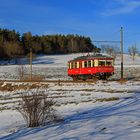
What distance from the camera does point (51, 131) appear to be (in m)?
12.3

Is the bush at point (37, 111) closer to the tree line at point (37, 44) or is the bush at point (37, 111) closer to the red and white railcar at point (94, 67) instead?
the red and white railcar at point (94, 67)

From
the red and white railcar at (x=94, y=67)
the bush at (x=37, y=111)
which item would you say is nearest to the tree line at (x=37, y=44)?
the red and white railcar at (x=94, y=67)

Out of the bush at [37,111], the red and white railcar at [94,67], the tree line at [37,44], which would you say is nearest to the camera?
the bush at [37,111]

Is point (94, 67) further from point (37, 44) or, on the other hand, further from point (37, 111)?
point (37, 44)

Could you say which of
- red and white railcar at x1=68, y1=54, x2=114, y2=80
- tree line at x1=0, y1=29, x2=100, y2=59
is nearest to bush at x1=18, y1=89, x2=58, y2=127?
red and white railcar at x1=68, y1=54, x2=114, y2=80

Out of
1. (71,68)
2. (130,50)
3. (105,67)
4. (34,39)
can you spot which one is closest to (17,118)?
(105,67)

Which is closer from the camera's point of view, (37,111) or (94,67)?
(37,111)

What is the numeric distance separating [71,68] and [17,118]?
118 feet

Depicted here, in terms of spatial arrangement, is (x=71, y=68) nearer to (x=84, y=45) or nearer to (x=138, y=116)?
(x=138, y=116)

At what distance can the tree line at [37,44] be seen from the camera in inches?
4505

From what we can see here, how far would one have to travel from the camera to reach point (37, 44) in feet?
429

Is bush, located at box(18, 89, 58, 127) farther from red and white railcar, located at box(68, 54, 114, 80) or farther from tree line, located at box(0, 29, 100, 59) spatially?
tree line, located at box(0, 29, 100, 59)

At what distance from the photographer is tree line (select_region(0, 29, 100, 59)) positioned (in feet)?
375

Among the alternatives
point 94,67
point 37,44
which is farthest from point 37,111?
point 37,44
